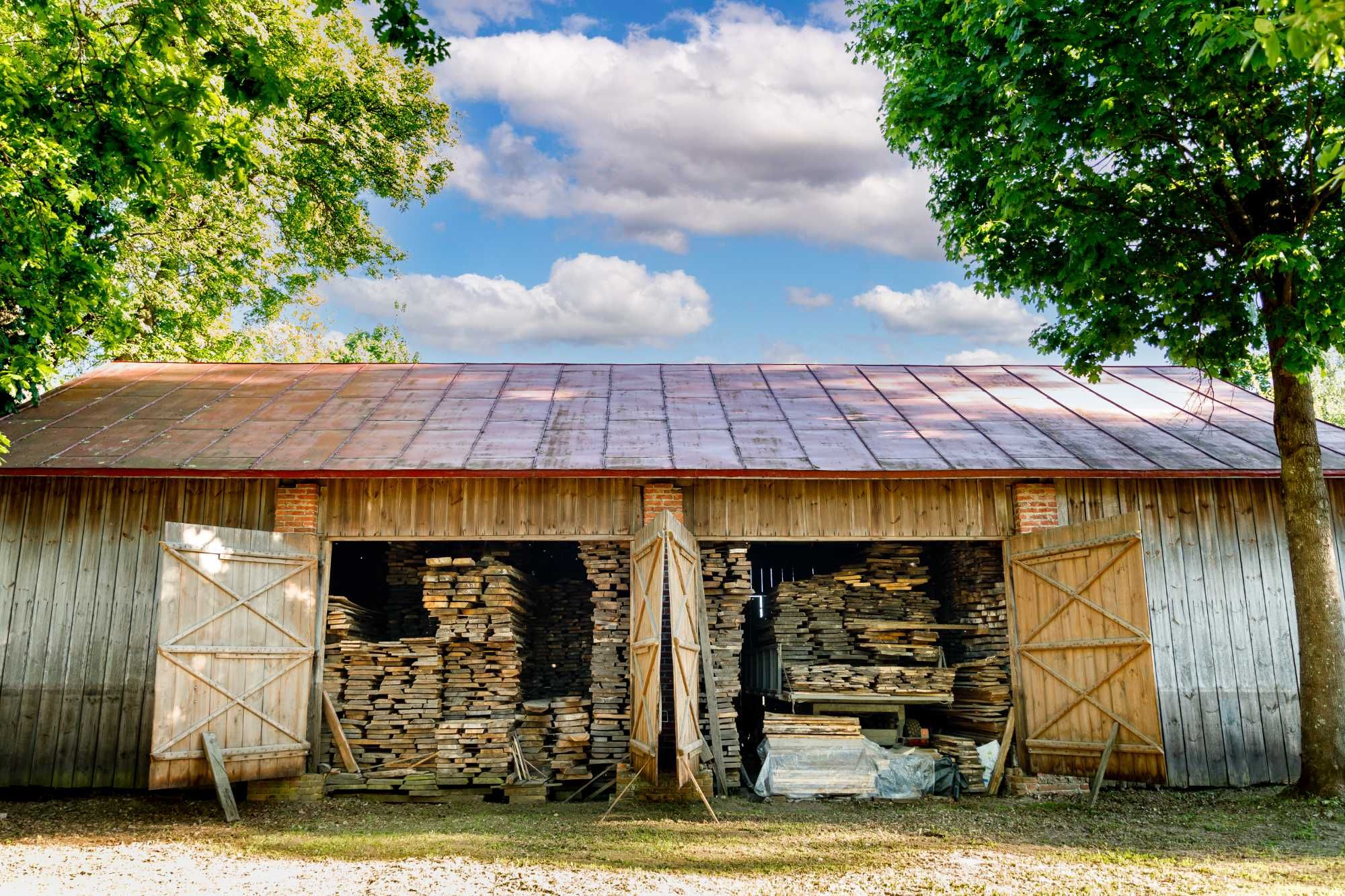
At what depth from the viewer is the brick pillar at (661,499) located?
35.9ft

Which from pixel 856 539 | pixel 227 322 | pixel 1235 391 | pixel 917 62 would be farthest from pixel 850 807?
pixel 227 322

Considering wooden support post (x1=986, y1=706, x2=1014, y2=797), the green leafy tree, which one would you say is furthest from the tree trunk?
wooden support post (x1=986, y1=706, x2=1014, y2=797)

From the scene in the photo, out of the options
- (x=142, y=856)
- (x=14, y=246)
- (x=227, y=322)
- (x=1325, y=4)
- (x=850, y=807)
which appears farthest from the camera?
(x=227, y=322)

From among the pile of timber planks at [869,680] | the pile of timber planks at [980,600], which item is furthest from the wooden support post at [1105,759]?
the pile of timber planks at [869,680]

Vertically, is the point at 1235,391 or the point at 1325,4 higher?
the point at 1235,391

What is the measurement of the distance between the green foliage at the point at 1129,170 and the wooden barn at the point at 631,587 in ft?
6.32

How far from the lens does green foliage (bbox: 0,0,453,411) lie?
7539 millimetres

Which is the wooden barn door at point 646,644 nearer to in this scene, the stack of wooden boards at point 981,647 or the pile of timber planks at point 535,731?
the pile of timber planks at point 535,731

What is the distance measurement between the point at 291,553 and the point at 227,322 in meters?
12.4

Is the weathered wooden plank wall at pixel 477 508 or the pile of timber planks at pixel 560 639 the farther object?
the pile of timber planks at pixel 560 639

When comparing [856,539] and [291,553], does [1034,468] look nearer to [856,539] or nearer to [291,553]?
[856,539]

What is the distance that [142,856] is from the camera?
24.6ft

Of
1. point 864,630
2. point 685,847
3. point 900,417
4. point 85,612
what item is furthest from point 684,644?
point 85,612

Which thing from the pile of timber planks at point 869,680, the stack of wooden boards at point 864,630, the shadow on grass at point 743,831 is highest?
the stack of wooden boards at point 864,630
